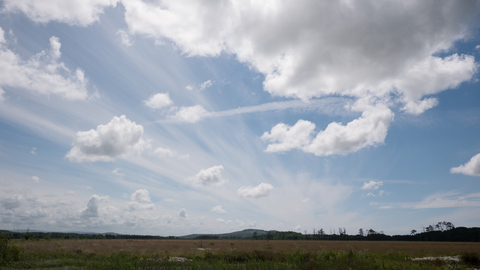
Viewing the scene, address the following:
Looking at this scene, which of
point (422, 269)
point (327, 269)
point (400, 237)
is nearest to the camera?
point (327, 269)

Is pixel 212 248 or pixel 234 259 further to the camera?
pixel 212 248

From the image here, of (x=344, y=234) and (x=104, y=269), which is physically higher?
(x=104, y=269)

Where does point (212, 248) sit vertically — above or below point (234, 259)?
below

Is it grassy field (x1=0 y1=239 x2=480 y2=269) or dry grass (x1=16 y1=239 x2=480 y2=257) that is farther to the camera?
dry grass (x1=16 y1=239 x2=480 y2=257)

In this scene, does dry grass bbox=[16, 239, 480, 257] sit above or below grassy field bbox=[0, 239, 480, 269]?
below

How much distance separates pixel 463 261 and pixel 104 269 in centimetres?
2829

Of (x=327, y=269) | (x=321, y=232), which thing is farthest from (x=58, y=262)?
(x=321, y=232)

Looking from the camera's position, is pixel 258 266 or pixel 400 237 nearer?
pixel 258 266

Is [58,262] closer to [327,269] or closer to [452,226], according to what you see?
[327,269]

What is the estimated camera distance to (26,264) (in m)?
17.7

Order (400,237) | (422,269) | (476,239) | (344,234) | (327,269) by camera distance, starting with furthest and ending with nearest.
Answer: (344,234)
(400,237)
(476,239)
(422,269)
(327,269)

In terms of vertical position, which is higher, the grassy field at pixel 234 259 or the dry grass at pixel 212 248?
the grassy field at pixel 234 259

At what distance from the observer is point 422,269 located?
15.0m

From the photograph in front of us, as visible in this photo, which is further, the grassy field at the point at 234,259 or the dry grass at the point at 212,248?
the dry grass at the point at 212,248
